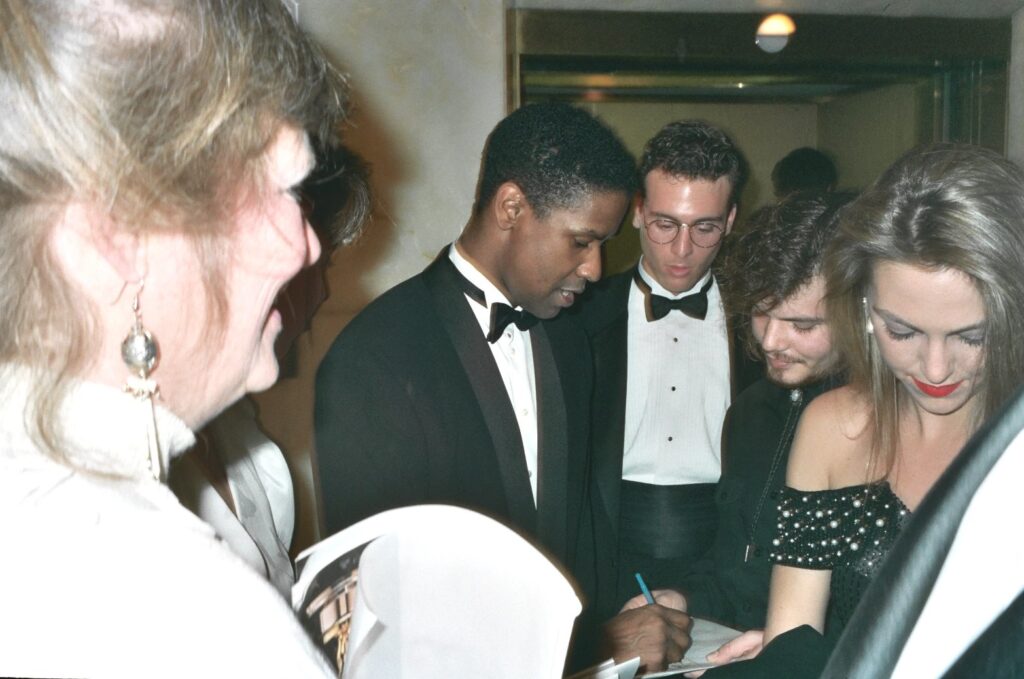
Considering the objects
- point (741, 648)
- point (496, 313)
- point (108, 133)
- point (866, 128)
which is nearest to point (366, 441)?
point (496, 313)

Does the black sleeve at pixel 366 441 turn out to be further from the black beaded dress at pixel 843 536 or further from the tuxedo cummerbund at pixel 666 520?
the tuxedo cummerbund at pixel 666 520

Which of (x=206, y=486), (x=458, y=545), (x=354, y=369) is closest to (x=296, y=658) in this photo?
(x=458, y=545)

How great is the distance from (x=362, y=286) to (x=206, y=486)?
4.07 feet

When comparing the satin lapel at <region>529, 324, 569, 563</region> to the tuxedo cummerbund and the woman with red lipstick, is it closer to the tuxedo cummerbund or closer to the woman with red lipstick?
the woman with red lipstick

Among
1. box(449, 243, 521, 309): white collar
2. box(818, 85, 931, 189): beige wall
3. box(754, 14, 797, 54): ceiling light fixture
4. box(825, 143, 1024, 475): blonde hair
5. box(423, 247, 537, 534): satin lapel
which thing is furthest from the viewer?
box(818, 85, 931, 189): beige wall

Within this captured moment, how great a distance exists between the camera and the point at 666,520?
1.99 metres

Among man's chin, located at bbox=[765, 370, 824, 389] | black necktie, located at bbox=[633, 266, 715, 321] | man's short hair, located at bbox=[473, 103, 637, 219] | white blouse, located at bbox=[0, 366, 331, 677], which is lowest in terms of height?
man's chin, located at bbox=[765, 370, 824, 389]

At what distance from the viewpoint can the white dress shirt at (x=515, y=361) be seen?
1.56 meters

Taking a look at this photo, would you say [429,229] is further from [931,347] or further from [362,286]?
[931,347]

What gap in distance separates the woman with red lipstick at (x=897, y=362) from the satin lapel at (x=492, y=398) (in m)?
0.40

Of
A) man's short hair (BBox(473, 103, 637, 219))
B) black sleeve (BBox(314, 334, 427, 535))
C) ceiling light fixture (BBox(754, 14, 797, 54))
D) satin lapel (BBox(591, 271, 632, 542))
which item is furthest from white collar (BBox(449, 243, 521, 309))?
ceiling light fixture (BBox(754, 14, 797, 54))

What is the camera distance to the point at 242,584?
47 cm

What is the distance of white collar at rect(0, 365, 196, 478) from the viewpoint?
48 cm

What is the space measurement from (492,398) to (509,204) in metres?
0.38
